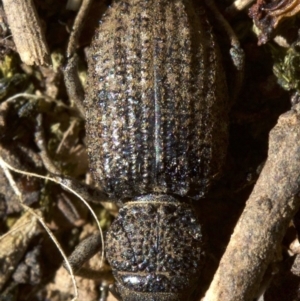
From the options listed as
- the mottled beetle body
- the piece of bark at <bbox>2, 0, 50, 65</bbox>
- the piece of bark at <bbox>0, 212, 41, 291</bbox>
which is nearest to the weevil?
the mottled beetle body

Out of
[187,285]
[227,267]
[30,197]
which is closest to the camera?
[227,267]

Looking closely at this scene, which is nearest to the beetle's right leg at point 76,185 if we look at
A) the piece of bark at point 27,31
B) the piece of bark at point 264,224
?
the piece of bark at point 27,31

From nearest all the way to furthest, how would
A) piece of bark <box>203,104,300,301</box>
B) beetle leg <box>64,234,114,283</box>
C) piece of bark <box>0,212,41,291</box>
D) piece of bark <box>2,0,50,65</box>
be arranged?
1. piece of bark <box>203,104,300,301</box>
2. piece of bark <box>2,0,50,65</box>
3. beetle leg <box>64,234,114,283</box>
4. piece of bark <box>0,212,41,291</box>

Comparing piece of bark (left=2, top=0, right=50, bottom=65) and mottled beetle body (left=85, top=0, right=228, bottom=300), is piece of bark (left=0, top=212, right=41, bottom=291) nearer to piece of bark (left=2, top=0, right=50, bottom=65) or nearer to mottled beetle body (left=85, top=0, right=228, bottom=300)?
mottled beetle body (left=85, top=0, right=228, bottom=300)

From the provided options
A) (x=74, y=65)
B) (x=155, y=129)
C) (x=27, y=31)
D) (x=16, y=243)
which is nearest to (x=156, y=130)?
(x=155, y=129)

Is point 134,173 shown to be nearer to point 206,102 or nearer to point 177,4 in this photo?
point 206,102

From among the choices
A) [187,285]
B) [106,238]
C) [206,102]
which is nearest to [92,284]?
[106,238]

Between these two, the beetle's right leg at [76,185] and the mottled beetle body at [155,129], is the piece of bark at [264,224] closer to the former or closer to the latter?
the mottled beetle body at [155,129]
